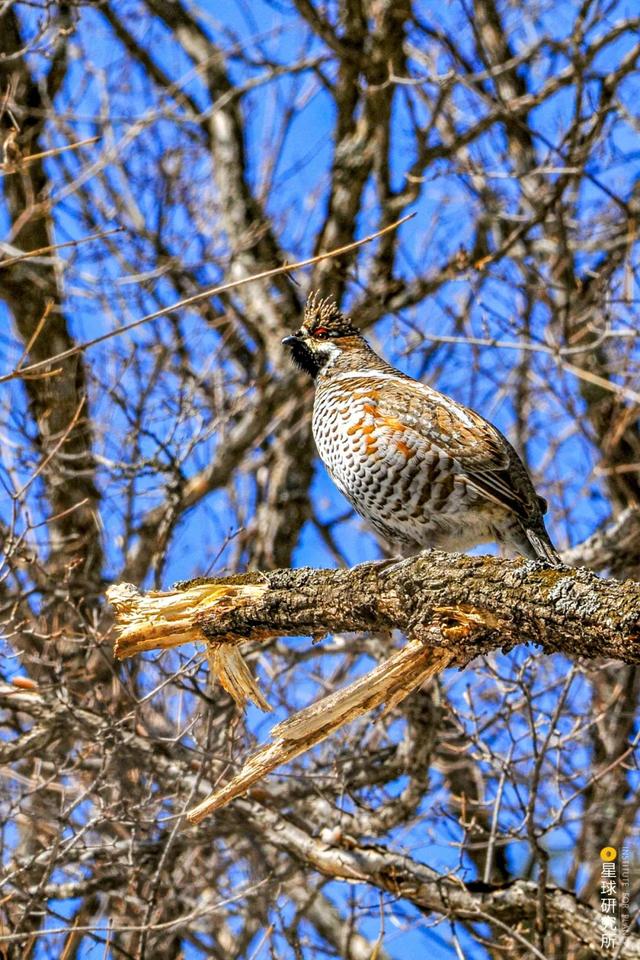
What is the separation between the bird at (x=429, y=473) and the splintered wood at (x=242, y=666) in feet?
4.58

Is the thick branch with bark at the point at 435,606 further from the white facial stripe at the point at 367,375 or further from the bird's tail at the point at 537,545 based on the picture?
the white facial stripe at the point at 367,375

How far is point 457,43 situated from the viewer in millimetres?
10289

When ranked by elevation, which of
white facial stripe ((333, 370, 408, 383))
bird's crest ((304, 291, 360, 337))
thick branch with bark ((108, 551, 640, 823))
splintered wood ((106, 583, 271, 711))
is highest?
bird's crest ((304, 291, 360, 337))

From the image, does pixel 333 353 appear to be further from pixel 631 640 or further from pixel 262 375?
pixel 631 640

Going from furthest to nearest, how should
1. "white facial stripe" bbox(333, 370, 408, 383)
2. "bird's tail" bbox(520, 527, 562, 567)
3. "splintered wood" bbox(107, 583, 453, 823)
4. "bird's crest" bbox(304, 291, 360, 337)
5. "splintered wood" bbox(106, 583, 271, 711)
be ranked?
"bird's crest" bbox(304, 291, 360, 337)
"white facial stripe" bbox(333, 370, 408, 383)
"bird's tail" bbox(520, 527, 562, 567)
"splintered wood" bbox(106, 583, 271, 711)
"splintered wood" bbox(107, 583, 453, 823)

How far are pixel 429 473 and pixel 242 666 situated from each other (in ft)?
4.84

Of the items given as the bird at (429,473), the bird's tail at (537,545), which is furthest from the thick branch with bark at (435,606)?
the bird's tail at (537,545)

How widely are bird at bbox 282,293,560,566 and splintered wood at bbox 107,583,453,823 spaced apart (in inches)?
55.0

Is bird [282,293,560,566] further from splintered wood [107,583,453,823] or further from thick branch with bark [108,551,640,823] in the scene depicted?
splintered wood [107,583,453,823]

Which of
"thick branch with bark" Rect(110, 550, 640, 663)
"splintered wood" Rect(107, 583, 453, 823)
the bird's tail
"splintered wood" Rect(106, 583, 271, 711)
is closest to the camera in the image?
"thick branch with bark" Rect(110, 550, 640, 663)

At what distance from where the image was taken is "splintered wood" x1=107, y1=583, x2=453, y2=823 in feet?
13.6

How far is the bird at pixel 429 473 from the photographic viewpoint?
5.71 m

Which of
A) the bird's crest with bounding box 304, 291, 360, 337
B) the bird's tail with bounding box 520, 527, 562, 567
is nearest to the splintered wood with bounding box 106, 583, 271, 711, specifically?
the bird's tail with bounding box 520, 527, 562, 567

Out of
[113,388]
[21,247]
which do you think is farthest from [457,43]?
[113,388]
